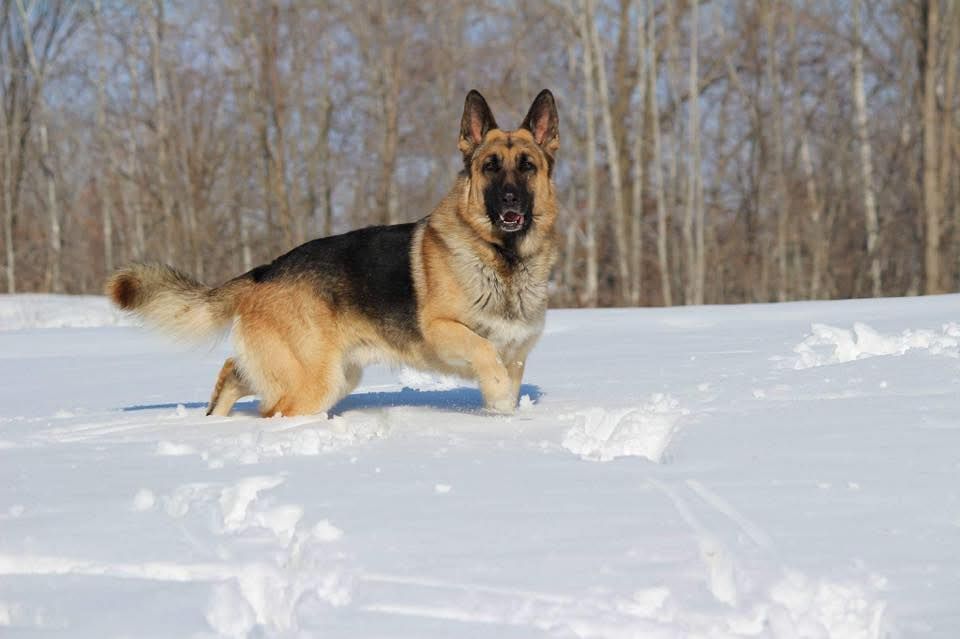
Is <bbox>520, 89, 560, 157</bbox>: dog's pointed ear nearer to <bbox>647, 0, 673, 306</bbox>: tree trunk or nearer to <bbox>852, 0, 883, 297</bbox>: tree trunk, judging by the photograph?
<bbox>647, 0, 673, 306</bbox>: tree trunk

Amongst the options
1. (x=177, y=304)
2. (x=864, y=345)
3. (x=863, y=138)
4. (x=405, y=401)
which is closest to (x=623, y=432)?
(x=405, y=401)

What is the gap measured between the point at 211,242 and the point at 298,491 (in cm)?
2522

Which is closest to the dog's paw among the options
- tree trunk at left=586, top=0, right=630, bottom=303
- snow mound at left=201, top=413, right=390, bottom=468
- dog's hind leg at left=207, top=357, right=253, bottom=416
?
snow mound at left=201, top=413, right=390, bottom=468

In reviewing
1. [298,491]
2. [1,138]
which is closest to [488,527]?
[298,491]

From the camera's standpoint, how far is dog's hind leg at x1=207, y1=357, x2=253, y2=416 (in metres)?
5.49

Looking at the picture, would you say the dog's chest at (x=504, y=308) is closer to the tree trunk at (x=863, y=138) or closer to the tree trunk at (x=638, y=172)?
the tree trunk at (x=638, y=172)

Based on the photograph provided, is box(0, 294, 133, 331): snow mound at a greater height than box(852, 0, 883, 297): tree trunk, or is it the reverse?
box(852, 0, 883, 297): tree trunk

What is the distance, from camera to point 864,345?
263 inches

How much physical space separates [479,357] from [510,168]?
1160mm

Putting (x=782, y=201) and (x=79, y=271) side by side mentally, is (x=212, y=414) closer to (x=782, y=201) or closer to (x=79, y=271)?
(x=782, y=201)

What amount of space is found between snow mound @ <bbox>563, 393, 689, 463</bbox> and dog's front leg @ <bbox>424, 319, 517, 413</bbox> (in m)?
0.48

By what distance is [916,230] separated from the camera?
79.2 feet

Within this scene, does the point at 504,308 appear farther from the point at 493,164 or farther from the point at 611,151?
the point at 611,151

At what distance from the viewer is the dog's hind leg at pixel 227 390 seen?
18.0 ft
